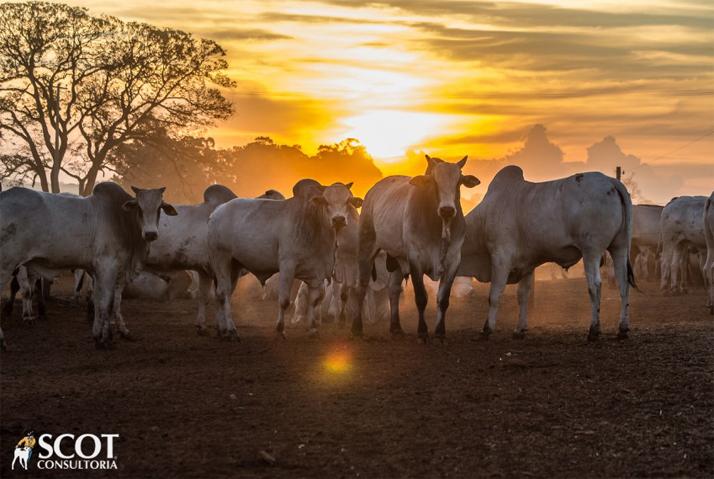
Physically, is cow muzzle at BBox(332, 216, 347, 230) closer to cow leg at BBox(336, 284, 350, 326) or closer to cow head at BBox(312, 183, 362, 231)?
cow head at BBox(312, 183, 362, 231)

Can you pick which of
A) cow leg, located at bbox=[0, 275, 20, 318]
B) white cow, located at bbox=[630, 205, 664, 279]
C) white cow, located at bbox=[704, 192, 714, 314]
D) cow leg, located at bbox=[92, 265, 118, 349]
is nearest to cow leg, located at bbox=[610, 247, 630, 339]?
white cow, located at bbox=[704, 192, 714, 314]

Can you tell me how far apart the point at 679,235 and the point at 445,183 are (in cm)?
1444

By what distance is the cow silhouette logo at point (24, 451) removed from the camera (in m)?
8.04

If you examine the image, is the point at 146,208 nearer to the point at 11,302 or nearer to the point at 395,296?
the point at 395,296

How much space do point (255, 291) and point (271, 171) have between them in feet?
165

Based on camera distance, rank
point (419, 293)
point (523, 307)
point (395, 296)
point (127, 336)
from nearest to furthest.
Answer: point (419, 293), point (523, 307), point (127, 336), point (395, 296)

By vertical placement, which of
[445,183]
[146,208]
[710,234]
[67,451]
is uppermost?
[445,183]

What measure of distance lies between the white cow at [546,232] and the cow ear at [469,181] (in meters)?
1.00

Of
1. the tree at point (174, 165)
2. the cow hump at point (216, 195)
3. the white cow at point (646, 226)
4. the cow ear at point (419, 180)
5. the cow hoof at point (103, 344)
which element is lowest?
A: the cow hoof at point (103, 344)

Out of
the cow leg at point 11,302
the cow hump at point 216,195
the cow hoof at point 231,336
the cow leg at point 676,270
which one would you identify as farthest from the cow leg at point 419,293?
the cow leg at point 676,270

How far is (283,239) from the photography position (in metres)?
15.6

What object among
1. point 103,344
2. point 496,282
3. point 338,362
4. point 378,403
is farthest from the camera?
point 496,282

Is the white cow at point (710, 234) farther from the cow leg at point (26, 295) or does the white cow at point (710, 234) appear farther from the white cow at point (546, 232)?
the cow leg at point (26, 295)

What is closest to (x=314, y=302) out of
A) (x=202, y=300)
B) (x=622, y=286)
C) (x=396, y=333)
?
(x=396, y=333)
